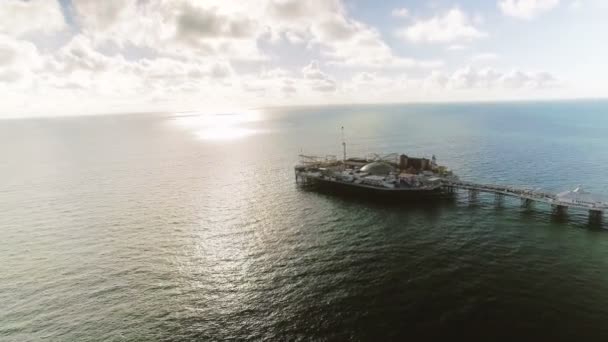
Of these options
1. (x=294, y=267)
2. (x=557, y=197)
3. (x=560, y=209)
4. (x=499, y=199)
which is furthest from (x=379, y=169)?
(x=294, y=267)

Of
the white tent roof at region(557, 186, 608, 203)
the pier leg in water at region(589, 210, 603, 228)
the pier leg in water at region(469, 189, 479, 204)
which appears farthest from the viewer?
the pier leg in water at region(469, 189, 479, 204)

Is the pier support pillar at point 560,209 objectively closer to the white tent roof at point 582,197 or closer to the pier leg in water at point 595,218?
the white tent roof at point 582,197

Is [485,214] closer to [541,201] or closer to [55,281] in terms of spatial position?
Answer: [541,201]

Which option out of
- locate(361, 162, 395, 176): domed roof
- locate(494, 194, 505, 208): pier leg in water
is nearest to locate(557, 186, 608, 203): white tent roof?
locate(494, 194, 505, 208): pier leg in water

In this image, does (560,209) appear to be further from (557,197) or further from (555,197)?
(555,197)

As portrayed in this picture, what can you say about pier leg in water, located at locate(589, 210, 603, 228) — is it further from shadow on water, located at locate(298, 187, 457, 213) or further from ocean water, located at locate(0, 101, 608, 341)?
shadow on water, located at locate(298, 187, 457, 213)

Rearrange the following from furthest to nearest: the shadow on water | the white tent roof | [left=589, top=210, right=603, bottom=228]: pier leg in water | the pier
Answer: the shadow on water
the white tent roof
the pier
[left=589, top=210, right=603, bottom=228]: pier leg in water

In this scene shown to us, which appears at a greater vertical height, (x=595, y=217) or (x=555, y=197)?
(x=555, y=197)

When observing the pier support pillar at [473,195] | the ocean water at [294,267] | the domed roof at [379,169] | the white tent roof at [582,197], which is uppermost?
the domed roof at [379,169]

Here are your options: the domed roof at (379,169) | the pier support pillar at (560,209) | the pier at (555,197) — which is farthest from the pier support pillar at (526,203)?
the domed roof at (379,169)
